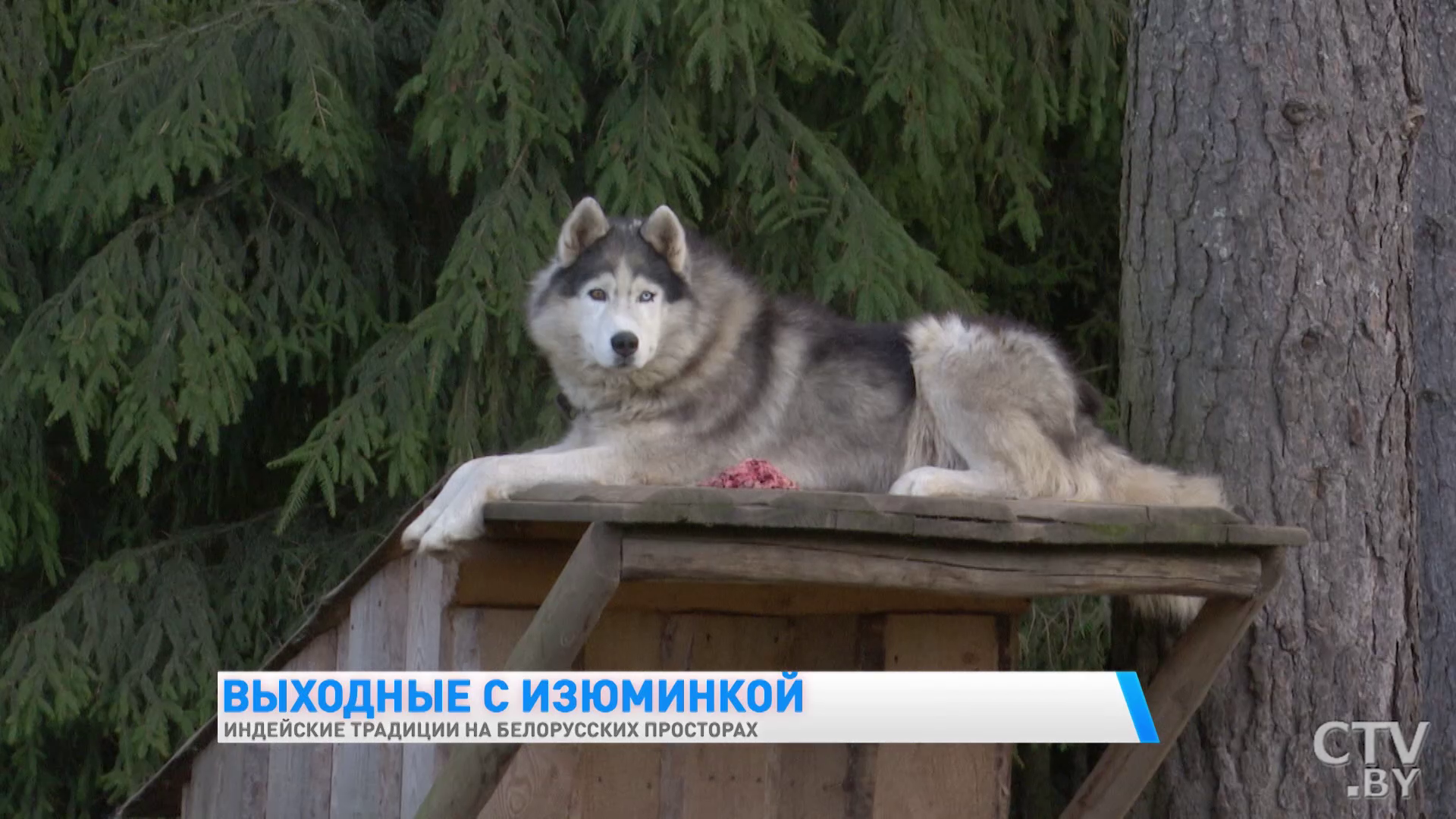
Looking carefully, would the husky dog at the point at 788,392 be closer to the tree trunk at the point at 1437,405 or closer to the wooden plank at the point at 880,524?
the wooden plank at the point at 880,524

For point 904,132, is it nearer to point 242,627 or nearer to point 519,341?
point 519,341

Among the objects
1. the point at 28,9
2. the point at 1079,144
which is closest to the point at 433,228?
the point at 28,9

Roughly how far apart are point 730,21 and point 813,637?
7.78 feet

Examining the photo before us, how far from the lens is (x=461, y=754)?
3352 mm

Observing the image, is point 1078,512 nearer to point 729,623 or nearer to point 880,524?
point 880,524

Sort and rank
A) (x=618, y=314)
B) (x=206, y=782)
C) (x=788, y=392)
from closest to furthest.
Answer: (x=618, y=314) → (x=788, y=392) → (x=206, y=782)

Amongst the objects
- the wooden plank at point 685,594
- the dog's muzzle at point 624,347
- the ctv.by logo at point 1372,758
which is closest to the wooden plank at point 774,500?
the wooden plank at point 685,594

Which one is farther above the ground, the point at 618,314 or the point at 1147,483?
the point at 618,314

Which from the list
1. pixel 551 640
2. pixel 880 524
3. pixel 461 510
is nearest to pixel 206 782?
pixel 461 510

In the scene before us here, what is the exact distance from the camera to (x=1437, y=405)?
5.75 metres

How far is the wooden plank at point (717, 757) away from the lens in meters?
4.16

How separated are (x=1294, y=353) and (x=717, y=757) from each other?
6.25 ft

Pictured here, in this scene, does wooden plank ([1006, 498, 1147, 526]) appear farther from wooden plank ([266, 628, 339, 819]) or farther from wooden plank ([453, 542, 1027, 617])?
wooden plank ([266, 628, 339, 819])

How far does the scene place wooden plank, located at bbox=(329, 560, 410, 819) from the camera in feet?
13.8
